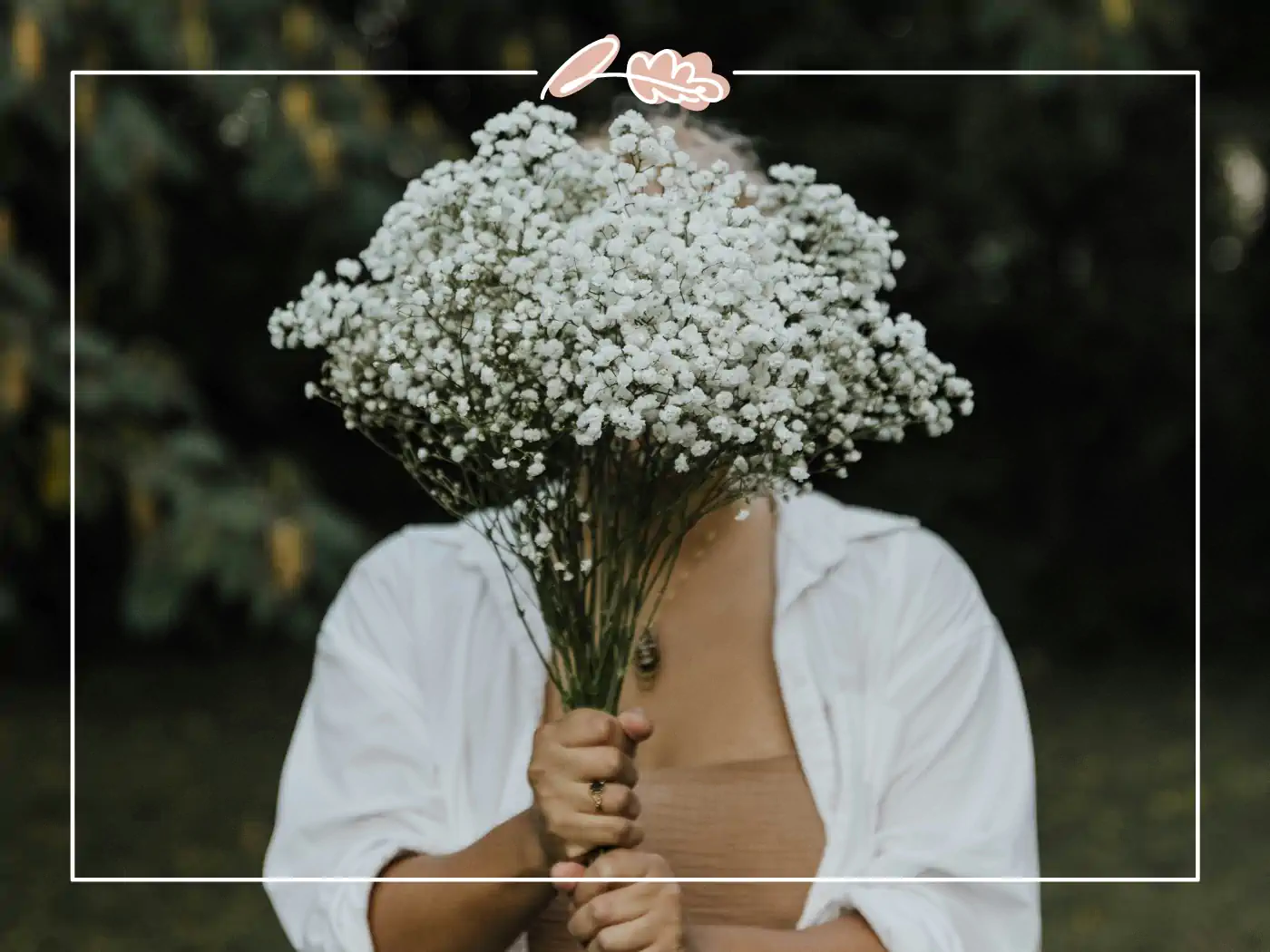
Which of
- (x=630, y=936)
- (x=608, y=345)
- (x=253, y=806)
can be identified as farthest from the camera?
(x=253, y=806)

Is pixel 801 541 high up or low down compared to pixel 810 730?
up

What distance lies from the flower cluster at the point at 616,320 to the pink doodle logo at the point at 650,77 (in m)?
0.17

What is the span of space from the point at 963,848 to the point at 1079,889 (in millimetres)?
4024

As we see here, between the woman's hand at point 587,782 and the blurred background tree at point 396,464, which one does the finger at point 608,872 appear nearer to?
the woman's hand at point 587,782

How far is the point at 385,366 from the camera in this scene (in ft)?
4.80

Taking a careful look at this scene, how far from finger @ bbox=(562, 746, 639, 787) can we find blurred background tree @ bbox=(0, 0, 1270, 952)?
4.79ft

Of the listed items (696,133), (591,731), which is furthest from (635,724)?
(696,133)

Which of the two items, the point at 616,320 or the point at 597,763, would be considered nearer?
the point at 616,320

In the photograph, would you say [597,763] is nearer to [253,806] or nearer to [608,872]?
[608,872]

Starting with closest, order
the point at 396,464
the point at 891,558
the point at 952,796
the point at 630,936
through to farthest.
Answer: the point at 630,936 → the point at 952,796 → the point at 891,558 → the point at 396,464

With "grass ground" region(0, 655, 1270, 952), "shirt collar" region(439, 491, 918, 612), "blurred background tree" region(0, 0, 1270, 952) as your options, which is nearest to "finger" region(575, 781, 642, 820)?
"shirt collar" region(439, 491, 918, 612)

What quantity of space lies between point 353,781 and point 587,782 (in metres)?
0.34

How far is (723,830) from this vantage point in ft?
5.40
